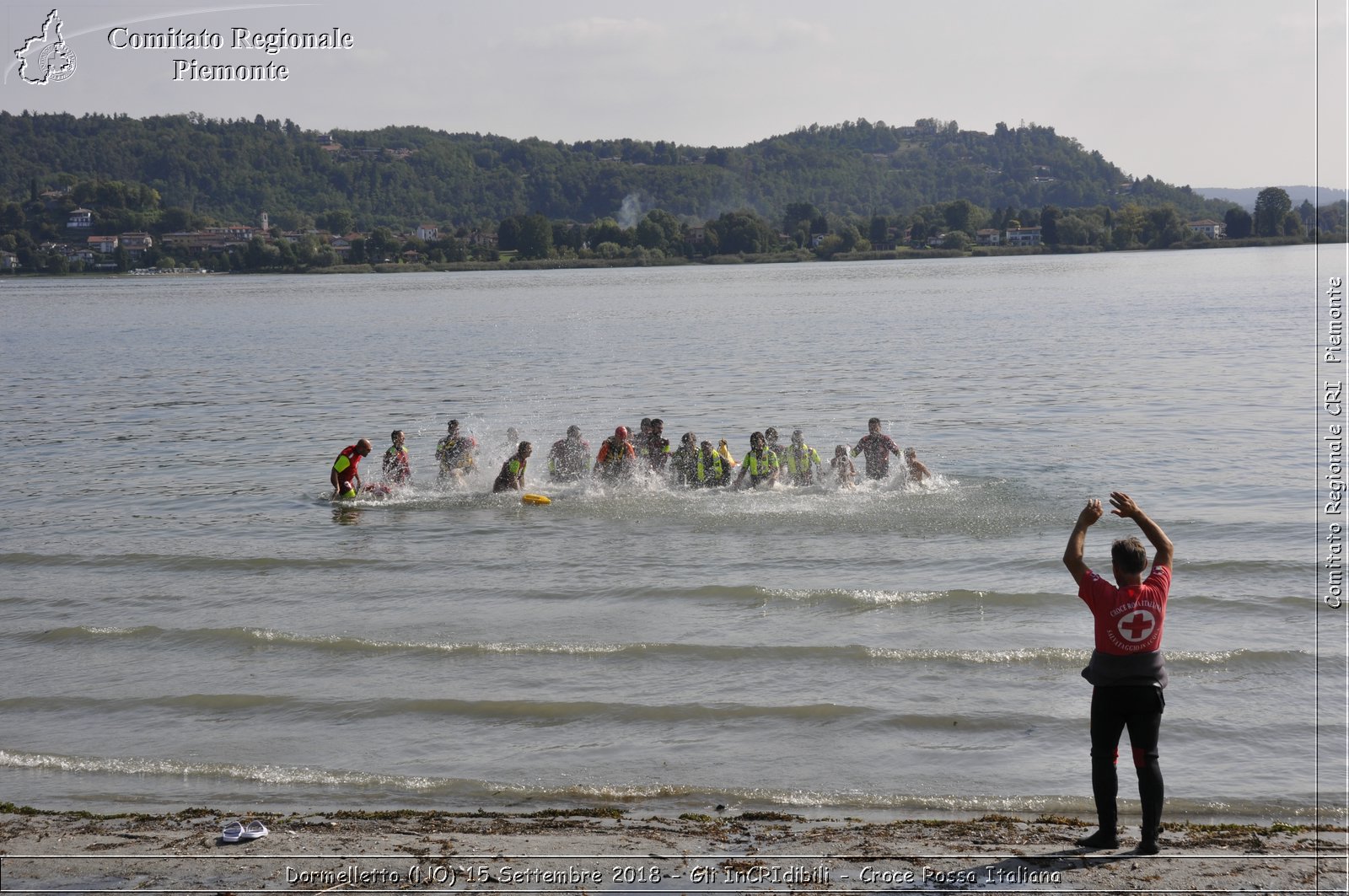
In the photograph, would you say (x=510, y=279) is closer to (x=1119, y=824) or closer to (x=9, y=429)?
(x=9, y=429)

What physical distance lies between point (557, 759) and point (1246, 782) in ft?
16.3

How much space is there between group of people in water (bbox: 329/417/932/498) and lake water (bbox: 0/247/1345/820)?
403mm

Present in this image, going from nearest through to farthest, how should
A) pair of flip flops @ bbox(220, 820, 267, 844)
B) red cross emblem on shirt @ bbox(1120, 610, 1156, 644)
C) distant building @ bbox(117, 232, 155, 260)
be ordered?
→ red cross emblem on shirt @ bbox(1120, 610, 1156, 644)
pair of flip flops @ bbox(220, 820, 267, 844)
distant building @ bbox(117, 232, 155, 260)

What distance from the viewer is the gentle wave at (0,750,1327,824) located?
830 cm

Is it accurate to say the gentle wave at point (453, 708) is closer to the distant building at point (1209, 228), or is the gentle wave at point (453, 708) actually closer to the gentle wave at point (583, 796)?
the gentle wave at point (583, 796)

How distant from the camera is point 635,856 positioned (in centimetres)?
723

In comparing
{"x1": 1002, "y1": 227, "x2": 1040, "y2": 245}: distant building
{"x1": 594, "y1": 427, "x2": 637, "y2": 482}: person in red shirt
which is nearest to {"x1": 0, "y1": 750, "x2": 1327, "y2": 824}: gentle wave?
{"x1": 594, "y1": 427, "x2": 637, "y2": 482}: person in red shirt

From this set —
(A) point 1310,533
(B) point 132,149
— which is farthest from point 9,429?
(B) point 132,149

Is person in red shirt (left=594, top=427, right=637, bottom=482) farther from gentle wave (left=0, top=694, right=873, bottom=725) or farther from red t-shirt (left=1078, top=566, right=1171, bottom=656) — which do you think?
red t-shirt (left=1078, top=566, right=1171, bottom=656)

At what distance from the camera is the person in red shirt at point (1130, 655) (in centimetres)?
673

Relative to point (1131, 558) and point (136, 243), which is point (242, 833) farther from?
point (136, 243)

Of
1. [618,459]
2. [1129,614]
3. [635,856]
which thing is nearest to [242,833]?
[635,856]

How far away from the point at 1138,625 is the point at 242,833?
5.45 metres

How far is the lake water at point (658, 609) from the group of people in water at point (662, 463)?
1.32 feet
